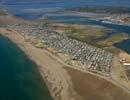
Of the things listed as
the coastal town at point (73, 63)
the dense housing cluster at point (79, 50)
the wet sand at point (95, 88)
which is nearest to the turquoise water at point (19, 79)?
the coastal town at point (73, 63)

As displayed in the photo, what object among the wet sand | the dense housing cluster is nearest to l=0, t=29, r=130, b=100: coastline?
the wet sand

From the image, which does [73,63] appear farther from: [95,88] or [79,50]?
[95,88]

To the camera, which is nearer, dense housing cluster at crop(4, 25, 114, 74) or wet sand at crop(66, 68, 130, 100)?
wet sand at crop(66, 68, 130, 100)

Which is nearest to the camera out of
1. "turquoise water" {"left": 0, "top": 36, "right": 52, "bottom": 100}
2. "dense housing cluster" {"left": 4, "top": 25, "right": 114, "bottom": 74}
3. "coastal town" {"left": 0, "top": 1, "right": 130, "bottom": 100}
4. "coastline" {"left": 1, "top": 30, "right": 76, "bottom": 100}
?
"turquoise water" {"left": 0, "top": 36, "right": 52, "bottom": 100}

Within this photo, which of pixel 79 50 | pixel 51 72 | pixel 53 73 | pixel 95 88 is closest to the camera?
pixel 95 88

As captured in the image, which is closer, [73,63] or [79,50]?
[73,63]

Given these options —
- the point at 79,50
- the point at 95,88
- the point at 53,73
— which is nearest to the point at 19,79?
the point at 53,73

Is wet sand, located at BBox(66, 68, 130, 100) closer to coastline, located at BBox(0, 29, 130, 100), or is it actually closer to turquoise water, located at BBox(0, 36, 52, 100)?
coastline, located at BBox(0, 29, 130, 100)
